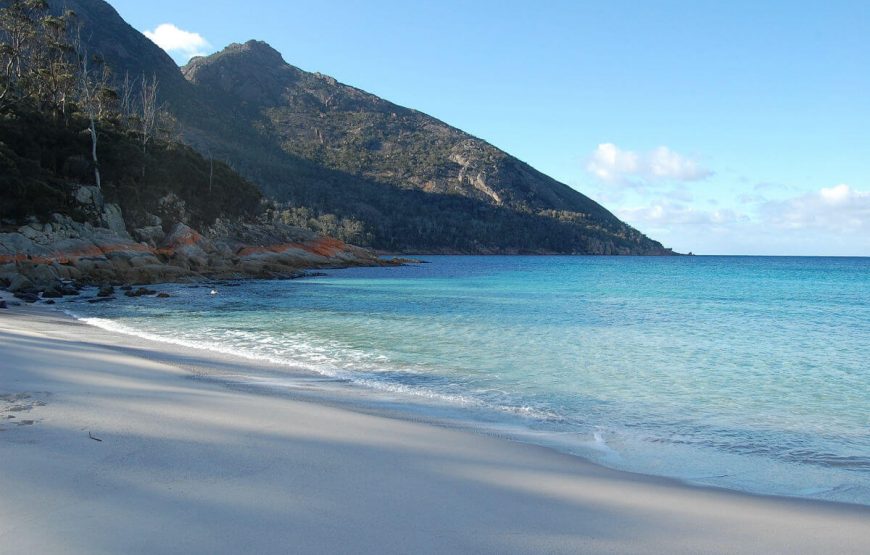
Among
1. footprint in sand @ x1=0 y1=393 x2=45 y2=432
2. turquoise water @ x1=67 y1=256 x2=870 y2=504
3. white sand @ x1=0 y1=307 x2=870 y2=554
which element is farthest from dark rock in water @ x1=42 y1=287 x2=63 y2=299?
footprint in sand @ x1=0 y1=393 x2=45 y2=432

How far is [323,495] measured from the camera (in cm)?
382

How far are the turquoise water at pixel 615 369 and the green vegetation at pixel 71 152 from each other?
46.6 ft

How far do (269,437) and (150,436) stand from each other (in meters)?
0.98

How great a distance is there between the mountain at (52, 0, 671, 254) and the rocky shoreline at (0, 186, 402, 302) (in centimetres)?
4783

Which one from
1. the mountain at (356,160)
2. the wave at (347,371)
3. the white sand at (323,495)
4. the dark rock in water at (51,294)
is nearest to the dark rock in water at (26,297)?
the dark rock in water at (51,294)

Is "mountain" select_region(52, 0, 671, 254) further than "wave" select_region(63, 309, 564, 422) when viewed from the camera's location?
Yes

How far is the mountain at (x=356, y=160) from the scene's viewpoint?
4658 inches

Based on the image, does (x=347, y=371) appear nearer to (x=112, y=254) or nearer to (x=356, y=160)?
(x=112, y=254)

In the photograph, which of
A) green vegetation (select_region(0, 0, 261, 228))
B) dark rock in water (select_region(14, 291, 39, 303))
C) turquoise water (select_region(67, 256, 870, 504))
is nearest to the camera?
turquoise water (select_region(67, 256, 870, 504))

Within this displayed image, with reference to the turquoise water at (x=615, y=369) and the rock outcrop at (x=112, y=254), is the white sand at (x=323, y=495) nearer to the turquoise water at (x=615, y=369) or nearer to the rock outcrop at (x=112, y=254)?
the turquoise water at (x=615, y=369)

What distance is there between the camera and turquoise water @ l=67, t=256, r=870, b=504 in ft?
19.6

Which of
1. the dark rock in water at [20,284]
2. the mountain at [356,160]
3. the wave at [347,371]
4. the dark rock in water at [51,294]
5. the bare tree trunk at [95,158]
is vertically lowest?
the dark rock in water at [51,294]

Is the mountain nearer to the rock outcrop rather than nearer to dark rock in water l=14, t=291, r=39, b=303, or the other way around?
the rock outcrop

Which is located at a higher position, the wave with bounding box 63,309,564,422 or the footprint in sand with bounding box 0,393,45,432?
the footprint in sand with bounding box 0,393,45,432
